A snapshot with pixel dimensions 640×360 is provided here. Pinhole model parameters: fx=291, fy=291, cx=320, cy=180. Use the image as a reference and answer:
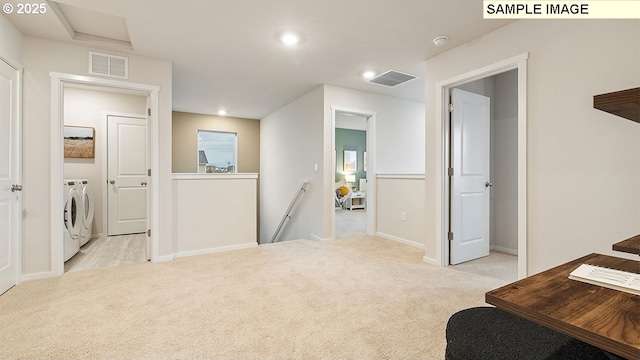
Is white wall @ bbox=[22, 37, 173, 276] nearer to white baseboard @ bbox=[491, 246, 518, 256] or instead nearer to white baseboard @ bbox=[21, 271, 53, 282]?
white baseboard @ bbox=[21, 271, 53, 282]

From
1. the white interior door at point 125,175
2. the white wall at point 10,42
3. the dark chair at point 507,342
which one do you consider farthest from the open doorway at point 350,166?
the dark chair at point 507,342

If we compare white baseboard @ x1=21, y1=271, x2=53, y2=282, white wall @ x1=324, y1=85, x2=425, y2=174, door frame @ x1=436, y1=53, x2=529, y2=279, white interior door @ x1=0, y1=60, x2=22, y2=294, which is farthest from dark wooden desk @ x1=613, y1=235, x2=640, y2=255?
white baseboard @ x1=21, y1=271, x2=53, y2=282

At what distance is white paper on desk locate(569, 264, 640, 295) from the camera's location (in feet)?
2.33

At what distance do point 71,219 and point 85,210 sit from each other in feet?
1.94

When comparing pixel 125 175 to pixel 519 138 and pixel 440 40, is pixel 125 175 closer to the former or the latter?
pixel 440 40

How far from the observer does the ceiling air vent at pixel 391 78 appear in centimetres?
386

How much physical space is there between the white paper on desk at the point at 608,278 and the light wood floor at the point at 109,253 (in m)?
3.87

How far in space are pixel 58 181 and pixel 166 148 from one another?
1.01 meters

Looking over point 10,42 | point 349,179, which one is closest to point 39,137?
point 10,42

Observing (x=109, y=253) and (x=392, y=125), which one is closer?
(x=109, y=253)

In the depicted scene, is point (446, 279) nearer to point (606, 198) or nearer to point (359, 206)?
point (606, 198)

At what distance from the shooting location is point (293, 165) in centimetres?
532

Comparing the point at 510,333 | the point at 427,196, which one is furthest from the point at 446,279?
the point at 510,333

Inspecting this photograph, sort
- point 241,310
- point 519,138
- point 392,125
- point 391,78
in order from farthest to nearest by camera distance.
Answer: point 392,125 < point 391,78 < point 519,138 < point 241,310
